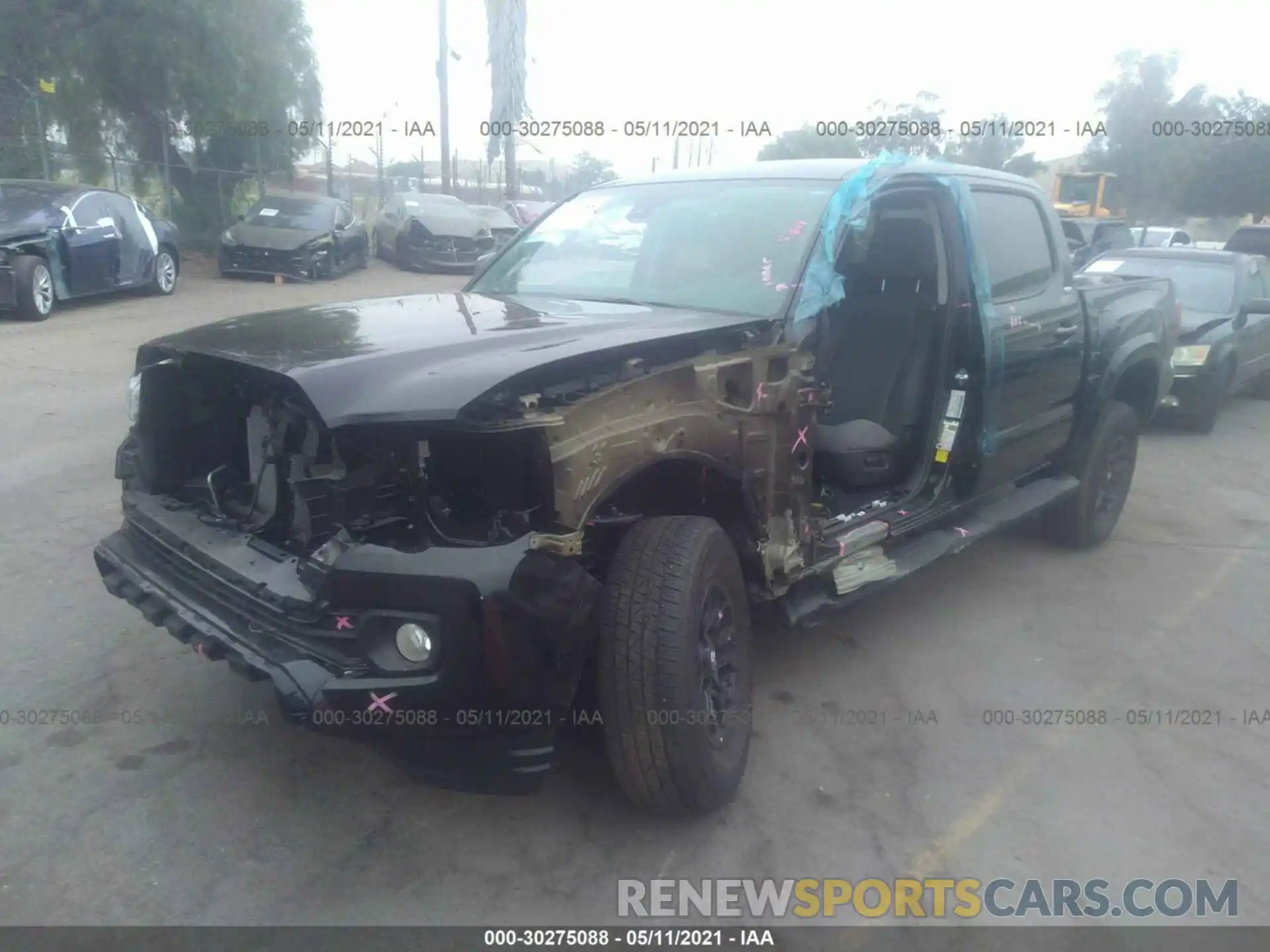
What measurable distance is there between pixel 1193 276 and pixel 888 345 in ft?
22.5

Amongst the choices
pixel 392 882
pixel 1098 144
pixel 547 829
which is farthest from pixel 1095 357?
pixel 1098 144

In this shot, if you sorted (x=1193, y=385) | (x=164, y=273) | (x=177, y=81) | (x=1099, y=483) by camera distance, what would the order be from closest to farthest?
(x=1099, y=483) < (x=1193, y=385) < (x=164, y=273) < (x=177, y=81)

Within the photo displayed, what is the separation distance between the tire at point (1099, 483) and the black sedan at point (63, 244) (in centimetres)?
1016

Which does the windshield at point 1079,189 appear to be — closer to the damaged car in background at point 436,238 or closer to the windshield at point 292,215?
the damaged car in background at point 436,238

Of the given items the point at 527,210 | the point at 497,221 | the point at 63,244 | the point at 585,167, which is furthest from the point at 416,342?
the point at 585,167

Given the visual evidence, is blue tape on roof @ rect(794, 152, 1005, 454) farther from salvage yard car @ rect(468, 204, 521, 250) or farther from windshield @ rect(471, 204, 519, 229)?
windshield @ rect(471, 204, 519, 229)

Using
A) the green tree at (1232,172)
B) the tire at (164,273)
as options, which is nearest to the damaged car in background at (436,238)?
the tire at (164,273)

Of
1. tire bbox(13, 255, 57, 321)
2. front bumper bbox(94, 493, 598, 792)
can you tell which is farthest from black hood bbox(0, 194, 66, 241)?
front bumper bbox(94, 493, 598, 792)

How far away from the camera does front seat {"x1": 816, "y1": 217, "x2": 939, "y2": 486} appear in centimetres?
428

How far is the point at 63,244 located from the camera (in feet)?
35.9

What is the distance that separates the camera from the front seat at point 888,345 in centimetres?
428

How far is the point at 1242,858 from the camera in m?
3.01

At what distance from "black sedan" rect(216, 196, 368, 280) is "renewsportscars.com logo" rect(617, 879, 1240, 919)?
47.8 feet

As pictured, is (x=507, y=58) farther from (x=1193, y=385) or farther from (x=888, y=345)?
(x=888, y=345)
